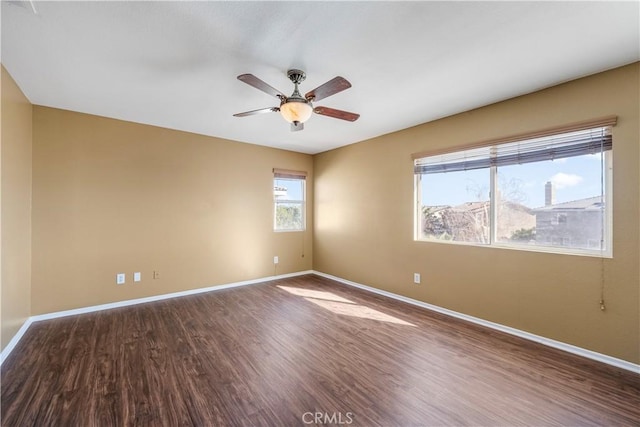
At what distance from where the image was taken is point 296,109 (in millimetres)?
2227

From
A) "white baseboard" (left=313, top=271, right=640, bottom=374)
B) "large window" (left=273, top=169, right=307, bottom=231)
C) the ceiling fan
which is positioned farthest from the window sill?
"large window" (left=273, top=169, right=307, bottom=231)

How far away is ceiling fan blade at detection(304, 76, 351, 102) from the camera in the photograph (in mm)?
1896

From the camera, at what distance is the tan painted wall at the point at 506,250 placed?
2209mm

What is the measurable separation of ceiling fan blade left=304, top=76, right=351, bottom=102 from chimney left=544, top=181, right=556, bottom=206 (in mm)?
2279

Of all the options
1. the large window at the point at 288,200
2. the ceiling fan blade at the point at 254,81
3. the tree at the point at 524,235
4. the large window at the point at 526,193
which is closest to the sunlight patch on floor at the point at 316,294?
the large window at the point at 288,200

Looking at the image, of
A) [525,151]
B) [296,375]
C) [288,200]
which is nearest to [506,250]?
[525,151]

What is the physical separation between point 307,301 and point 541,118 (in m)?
3.48

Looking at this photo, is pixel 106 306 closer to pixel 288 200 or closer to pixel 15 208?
pixel 15 208

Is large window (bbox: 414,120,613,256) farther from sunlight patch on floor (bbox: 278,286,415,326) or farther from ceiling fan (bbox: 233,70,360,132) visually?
ceiling fan (bbox: 233,70,360,132)

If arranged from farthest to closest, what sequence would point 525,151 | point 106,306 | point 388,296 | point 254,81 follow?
point 388,296, point 106,306, point 525,151, point 254,81

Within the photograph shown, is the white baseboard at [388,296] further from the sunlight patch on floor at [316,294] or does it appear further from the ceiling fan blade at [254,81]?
the ceiling fan blade at [254,81]

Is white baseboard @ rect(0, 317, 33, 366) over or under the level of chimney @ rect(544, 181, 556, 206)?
under

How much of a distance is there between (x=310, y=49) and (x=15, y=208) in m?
3.16

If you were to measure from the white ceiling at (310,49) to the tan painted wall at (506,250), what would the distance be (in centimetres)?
25
